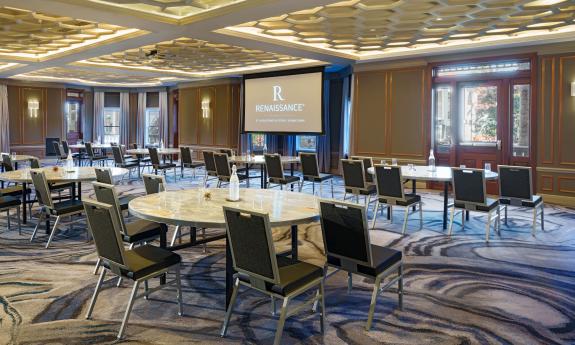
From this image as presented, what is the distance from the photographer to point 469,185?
5234mm

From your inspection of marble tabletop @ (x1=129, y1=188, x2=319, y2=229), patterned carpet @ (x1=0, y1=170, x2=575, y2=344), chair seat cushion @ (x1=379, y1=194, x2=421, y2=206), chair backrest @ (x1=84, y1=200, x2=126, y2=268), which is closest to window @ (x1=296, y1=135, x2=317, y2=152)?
chair seat cushion @ (x1=379, y1=194, x2=421, y2=206)

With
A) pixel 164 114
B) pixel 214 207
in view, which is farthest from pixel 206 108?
pixel 214 207

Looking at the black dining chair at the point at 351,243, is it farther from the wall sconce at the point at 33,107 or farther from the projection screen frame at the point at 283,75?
the wall sconce at the point at 33,107

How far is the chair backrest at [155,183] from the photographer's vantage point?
13.0ft

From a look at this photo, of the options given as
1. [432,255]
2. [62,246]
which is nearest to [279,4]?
[432,255]

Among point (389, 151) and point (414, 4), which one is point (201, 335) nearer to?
point (414, 4)

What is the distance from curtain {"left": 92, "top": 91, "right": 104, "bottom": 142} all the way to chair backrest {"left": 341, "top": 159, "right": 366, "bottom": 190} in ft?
44.4

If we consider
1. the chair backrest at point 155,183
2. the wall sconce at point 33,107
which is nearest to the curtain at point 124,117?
the wall sconce at point 33,107

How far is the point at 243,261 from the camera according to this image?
254 cm

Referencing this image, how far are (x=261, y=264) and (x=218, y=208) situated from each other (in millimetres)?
749

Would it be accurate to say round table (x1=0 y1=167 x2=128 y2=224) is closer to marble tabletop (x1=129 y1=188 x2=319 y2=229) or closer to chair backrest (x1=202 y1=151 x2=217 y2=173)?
marble tabletop (x1=129 y1=188 x2=319 y2=229)

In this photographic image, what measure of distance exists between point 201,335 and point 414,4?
4865mm

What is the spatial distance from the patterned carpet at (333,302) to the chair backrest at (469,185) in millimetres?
533

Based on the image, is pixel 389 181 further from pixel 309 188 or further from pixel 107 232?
pixel 309 188
